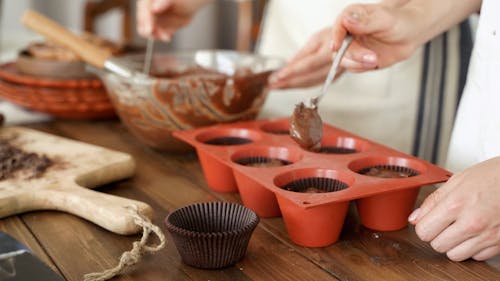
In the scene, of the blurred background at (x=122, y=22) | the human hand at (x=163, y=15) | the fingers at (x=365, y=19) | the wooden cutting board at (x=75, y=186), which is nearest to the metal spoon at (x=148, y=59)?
the human hand at (x=163, y=15)

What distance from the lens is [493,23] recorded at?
38.7 inches

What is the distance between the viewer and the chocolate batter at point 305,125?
38.8 inches

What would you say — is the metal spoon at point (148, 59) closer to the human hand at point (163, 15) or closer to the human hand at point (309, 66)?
the human hand at point (163, 15)

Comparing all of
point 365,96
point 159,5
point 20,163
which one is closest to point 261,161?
point 20,163

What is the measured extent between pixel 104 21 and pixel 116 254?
3.03 metres

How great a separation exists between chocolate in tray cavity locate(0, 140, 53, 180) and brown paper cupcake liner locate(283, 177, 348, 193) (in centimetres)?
43

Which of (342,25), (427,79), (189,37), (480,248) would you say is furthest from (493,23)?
(189,37)

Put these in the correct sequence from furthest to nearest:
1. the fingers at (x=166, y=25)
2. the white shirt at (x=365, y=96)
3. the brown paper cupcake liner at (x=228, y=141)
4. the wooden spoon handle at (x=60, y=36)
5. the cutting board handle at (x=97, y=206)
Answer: the white shirt at (x=365, y=96), the fingers at (x=166, y=25), the wooden spoon handle at (x=60, y=36), the brown paper cupcake liner at (x=228, y=141), the cutting board handle at (x=97, y=206)

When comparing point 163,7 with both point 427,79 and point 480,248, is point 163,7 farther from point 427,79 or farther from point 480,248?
point 480,248

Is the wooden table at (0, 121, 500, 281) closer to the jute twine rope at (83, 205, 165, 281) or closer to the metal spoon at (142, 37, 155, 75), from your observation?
the jute twine rope at (83, 205, 165, 281)

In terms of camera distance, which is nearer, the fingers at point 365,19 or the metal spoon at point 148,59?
the fingers at point 365,19

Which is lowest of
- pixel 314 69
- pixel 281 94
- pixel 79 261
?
pixel 79 261

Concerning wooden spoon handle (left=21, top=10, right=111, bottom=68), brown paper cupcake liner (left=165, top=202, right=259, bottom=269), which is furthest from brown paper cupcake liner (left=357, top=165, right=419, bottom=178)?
wooden spoon handle (left=21, top=10, right=111, bottom=68)

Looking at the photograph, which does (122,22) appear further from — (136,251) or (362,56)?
(136,251)
